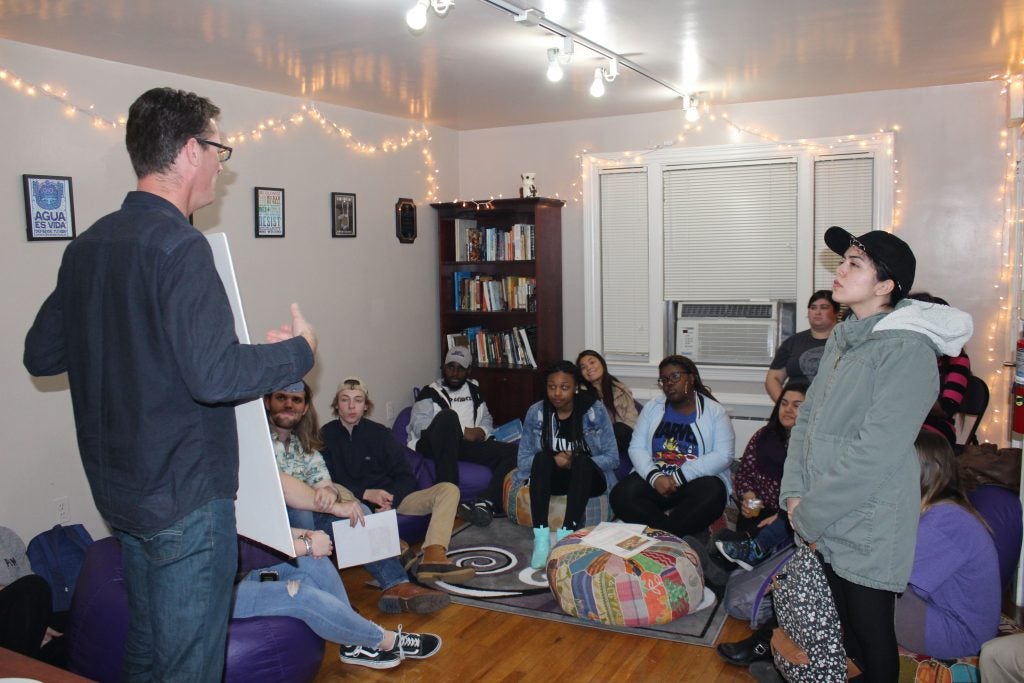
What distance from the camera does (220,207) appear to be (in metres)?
4.69

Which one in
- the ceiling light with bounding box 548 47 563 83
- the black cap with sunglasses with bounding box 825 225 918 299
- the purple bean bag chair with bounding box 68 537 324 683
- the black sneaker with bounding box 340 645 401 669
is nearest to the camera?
the black cap with sunglasses with bounding box 825 225 918 299

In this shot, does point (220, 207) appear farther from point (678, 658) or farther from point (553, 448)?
point (678, 658)

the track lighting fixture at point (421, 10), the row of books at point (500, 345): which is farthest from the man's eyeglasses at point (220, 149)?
the row of books at point (500, 345)

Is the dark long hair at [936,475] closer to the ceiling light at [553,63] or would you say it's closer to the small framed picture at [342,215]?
the ceiling light at [553,63]

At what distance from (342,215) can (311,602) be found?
325cm

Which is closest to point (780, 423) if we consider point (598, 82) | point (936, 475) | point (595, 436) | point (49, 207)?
point (595, 436)

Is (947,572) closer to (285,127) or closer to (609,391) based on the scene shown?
(609,391)

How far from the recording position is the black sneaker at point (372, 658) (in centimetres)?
314

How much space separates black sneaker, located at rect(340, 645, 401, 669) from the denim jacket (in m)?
1.58

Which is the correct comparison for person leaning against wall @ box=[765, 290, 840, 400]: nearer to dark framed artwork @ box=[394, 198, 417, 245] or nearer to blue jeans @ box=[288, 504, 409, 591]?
blue jeans @ box=[288, 504, 409, 591]

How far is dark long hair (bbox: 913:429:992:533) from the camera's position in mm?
2484

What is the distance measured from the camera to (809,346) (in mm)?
5004

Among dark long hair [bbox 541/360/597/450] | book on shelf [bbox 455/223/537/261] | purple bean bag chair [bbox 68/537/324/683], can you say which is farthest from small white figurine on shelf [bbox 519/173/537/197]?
purple bean bag chair [bbox 68/537/324/683]

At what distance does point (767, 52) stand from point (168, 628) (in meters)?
3.98
